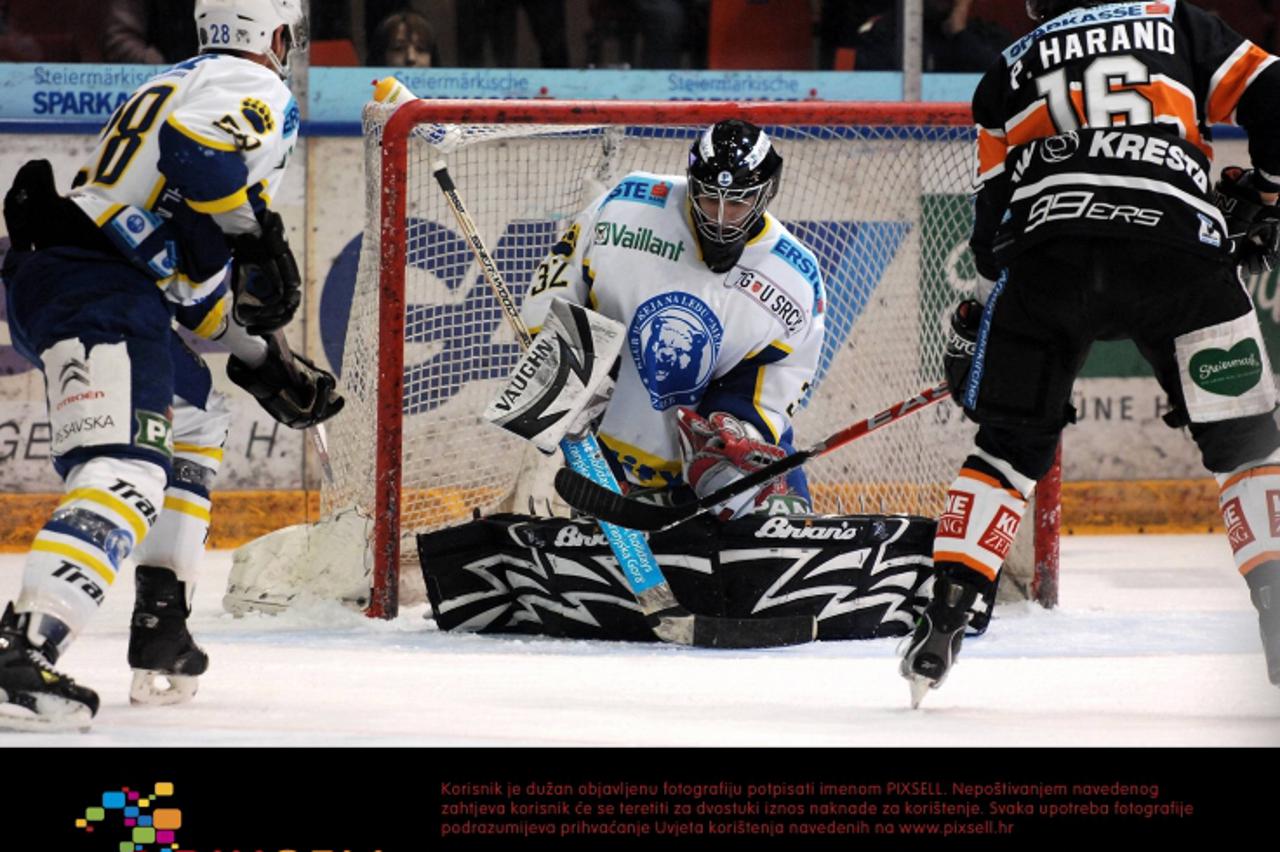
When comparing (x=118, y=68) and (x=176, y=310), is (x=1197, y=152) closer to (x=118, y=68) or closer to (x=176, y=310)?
(x=176, y=310)

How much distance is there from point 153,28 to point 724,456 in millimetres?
2932

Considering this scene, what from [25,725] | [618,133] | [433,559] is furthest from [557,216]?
[25,725]

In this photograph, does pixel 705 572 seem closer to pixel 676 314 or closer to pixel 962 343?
pixel 676 314

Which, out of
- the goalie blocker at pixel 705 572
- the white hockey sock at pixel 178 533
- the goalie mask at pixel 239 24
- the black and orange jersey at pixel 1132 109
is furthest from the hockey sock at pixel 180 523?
the black and orange jersey at pixel 1132 109

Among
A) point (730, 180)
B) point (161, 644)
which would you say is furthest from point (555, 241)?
point (161, 644)

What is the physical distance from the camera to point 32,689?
10.0ft

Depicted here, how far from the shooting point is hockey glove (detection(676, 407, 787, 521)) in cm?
447

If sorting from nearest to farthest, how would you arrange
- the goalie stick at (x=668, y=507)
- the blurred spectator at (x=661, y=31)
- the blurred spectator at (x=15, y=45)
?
the goalie stick at (x=668, y=507), the blurred spectator at (x=15, y=45), the blurred spectator at (x=661, y=31)

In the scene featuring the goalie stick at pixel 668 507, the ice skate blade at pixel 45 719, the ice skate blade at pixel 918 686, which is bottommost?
the ice skate blade at pixel 45 719

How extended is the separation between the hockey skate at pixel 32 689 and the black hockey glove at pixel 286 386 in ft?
2.81

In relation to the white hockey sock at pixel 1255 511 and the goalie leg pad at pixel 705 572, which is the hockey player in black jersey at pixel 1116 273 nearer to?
the white hockey sock at pixel 1255 511

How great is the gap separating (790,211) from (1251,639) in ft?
6.57

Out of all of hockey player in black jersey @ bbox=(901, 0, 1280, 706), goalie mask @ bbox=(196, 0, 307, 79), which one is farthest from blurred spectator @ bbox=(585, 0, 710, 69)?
hockey player in black jersey @ bbox=(901, 0, 1280, 706)

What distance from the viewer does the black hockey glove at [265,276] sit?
343cm
